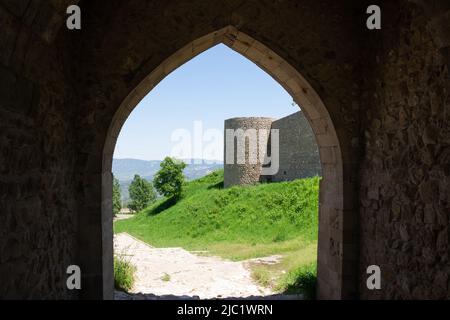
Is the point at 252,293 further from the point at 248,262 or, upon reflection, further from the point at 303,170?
the point at 303,170

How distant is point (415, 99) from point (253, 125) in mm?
17411

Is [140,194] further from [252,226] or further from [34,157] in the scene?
[34,157]

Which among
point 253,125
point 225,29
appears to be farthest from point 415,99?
point 253,125

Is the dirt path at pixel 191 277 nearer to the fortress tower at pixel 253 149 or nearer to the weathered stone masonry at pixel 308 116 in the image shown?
the weathered stone masonry at pixel 308 116

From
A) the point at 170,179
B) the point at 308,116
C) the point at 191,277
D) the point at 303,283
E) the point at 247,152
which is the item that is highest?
the point at 308,116

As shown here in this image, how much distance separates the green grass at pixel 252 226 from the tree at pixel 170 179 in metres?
4.59

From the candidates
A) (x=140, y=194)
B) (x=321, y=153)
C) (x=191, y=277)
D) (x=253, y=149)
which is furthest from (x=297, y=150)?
(x=140, y=194)

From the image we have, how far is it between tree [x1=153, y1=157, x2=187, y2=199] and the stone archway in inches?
670

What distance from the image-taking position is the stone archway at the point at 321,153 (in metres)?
3.69

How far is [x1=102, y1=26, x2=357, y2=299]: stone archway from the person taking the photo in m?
3.69

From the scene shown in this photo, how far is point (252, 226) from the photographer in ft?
36.1

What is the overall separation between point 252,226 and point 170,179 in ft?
35.7

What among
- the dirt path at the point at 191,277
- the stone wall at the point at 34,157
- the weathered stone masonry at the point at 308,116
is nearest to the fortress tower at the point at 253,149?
the dirt path at the point at 191,277

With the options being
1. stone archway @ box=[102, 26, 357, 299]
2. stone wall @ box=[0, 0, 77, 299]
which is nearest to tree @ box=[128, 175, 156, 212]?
stone archway @ box=[102, 26, 357, 299]
